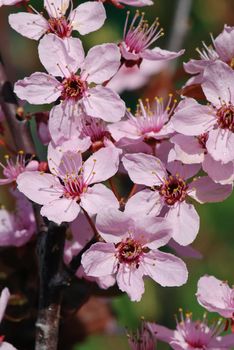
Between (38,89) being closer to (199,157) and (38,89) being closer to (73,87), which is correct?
(73,87)

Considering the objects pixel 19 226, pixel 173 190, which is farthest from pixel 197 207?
pixel 173 190

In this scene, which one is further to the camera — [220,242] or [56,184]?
[220,242]

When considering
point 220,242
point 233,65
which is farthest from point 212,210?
point 233,65

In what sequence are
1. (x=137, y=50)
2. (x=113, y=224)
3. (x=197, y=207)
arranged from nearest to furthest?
(x=113, y=224) < (x=137, y=50) < (x=197, y=207)

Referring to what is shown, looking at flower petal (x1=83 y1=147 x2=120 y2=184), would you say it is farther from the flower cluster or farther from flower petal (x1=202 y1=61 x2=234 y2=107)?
flower petal (x1=202 y1=61 x2=234 y2=107)

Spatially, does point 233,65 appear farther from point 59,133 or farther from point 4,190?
point 4,190

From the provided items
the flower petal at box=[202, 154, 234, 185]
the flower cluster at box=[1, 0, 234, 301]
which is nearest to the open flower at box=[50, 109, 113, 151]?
the flower cluster at box=[1, 0, 234, 301]
